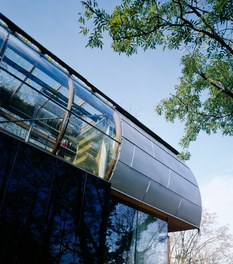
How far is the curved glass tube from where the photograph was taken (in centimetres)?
448

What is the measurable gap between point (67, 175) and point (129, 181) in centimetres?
217

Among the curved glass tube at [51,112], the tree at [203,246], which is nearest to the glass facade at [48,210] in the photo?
the curved glass tube at [51,112]

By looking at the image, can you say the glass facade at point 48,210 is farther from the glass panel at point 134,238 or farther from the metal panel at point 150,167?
the metal panel at point 150,167

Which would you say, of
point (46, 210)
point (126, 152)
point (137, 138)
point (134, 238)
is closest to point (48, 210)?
point (46, 210)

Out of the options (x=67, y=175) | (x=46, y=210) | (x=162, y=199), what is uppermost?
(x=162, y=199)

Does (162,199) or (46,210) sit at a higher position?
(162,199)

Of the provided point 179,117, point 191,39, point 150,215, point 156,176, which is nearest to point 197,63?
point 191,39

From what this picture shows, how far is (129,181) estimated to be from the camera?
21.0 feet

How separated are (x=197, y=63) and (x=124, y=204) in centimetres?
496

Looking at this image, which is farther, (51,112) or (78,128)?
(78,128)

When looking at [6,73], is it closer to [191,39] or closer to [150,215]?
[191,39]

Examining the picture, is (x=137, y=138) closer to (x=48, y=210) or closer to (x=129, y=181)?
(x=129, y=181)

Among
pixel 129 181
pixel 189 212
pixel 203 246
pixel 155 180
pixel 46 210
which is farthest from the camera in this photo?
pixel 203 246

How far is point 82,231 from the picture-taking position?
464cm
